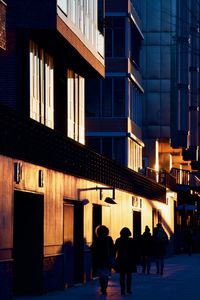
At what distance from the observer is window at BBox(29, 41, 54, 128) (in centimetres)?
3909

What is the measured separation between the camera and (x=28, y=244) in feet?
109

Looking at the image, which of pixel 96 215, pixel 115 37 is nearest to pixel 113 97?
pixel 115 37

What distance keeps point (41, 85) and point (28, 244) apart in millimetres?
8799

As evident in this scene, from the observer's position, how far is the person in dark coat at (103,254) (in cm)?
3422

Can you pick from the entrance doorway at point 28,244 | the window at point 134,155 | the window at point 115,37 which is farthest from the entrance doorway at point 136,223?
the entrance doorway at point 28,244

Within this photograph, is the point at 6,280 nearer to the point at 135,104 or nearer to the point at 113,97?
the point at 113,97

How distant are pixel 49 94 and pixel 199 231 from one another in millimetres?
65677

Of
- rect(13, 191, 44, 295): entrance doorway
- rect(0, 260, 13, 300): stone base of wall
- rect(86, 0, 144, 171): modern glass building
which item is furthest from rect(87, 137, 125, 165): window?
rect(0, 260, 13, 300): stone base of wall

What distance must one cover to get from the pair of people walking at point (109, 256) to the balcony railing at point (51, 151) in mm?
2449

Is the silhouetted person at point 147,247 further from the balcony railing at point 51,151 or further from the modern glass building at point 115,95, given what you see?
the modern glass building at point 115,95

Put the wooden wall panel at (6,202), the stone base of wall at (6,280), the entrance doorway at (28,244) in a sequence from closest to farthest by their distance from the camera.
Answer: the stone base of wall at (6,280) → the wooden wall panel at (6,202) → the entrance doorway at (28,244)

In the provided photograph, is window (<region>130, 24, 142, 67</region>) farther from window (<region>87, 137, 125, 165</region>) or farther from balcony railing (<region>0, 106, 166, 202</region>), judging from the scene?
balcony railing (<region>0, 106, 166, 202</region>)

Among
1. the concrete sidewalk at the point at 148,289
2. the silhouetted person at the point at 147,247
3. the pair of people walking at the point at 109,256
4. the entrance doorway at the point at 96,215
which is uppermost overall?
the entrance doorway at the point at 96,215

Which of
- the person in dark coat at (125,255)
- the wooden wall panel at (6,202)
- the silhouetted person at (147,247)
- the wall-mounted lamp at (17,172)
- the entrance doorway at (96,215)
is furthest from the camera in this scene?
the silhouetted person at (147,247)
